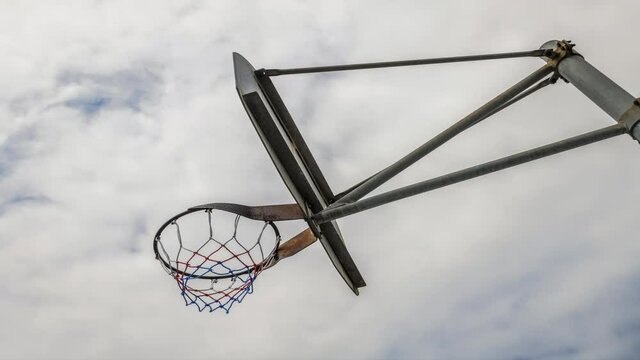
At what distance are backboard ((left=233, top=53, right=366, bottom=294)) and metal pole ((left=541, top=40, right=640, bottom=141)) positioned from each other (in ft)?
8.64

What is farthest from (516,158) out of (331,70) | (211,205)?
(211,205)

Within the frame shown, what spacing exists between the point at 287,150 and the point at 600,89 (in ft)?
9.37

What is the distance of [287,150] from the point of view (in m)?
5.65

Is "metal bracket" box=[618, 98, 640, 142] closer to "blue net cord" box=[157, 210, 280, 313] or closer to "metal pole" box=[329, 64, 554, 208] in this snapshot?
"metal pole" box=[329, 64, 554, 208]

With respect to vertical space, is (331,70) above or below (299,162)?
above

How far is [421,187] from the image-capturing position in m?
4.86

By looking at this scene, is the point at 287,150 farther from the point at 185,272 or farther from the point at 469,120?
the point at 185,272

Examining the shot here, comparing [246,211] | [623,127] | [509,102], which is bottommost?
[623,127]

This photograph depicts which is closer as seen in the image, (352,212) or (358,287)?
(352,212)

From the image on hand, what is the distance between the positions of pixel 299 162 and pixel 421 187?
1531 millimetres

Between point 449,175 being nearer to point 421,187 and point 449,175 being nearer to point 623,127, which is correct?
point 421,187

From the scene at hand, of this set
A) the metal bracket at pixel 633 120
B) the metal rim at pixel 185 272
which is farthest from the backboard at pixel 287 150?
the metal bracket at pixel 633 120

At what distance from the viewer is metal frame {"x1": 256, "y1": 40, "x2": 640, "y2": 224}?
4516 millimetres

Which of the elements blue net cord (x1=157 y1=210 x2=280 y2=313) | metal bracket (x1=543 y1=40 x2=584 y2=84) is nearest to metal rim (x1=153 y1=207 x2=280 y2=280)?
blue net cord (x1=157 y1=210 x2=280 y2=313)
